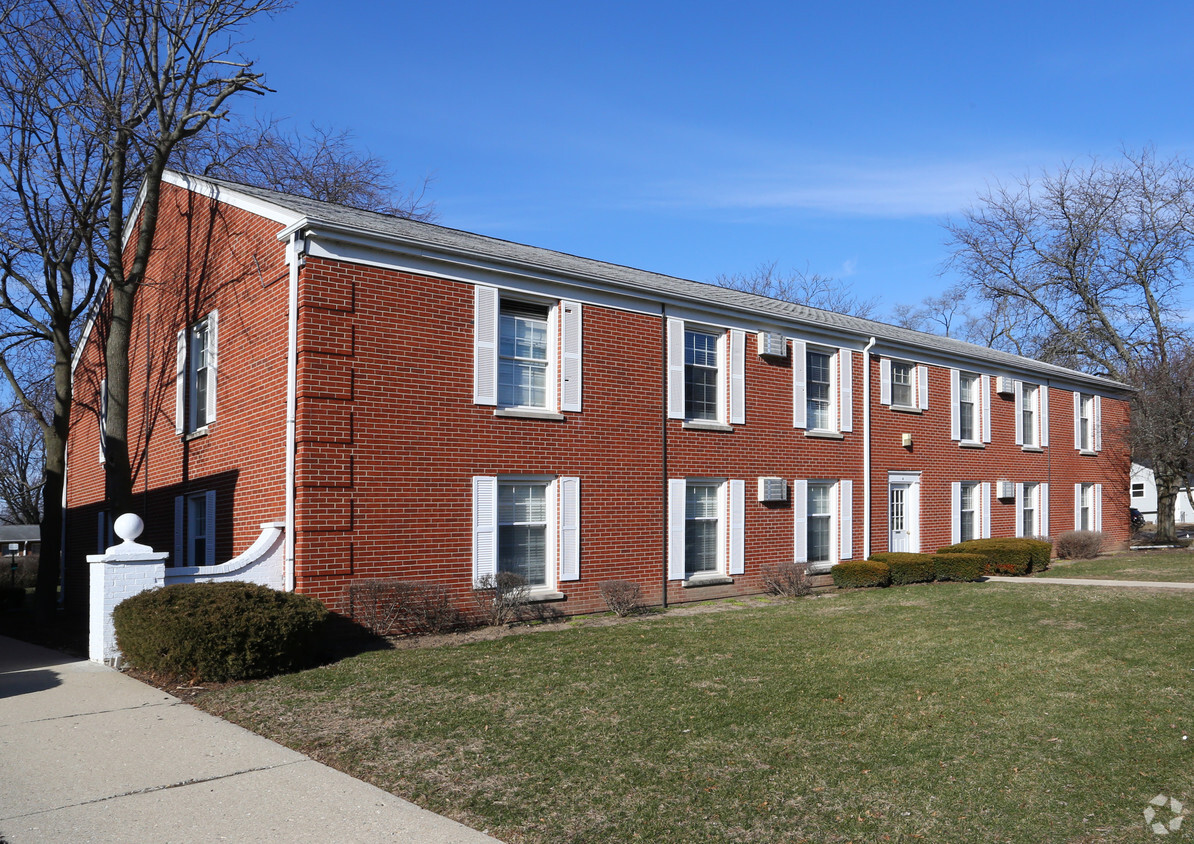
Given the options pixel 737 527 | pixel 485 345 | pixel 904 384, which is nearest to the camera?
pixel 485 345

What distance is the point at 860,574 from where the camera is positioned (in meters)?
17.5

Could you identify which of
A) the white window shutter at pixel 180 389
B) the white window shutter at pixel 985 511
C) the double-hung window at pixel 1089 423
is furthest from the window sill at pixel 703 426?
the double-hung window at pixel 1089 423

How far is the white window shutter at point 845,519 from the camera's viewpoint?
61.6ft

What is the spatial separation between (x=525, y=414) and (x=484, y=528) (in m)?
1.79

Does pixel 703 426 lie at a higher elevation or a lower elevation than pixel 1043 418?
lower

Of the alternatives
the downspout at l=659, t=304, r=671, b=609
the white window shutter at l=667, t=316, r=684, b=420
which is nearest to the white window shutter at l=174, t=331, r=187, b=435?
the downspout at l=659, t=304, r=671, b=609

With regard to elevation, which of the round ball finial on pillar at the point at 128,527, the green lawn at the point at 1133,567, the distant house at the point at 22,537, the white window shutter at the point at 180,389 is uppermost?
the white window shutter at the point at 180,389

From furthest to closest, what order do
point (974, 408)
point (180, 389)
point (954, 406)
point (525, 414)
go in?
1. point (974, 408)
2. point (954, 406)
3. point (180, 389)
4. point (525, 414)

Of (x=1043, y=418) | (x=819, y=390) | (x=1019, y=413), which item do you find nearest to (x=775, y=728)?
(x=819, y=390)

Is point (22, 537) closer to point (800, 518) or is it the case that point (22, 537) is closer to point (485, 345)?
point (800, 518)

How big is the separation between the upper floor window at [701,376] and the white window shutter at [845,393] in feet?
11.5

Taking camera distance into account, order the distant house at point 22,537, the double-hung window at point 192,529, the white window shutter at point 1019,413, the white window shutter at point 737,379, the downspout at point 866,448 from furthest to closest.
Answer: the distant house at point 22,537
the white window shutter at point 1019,413
the downspout at point 866,448
the white window shutter at point 737,379
the double-hung window at point 192,529

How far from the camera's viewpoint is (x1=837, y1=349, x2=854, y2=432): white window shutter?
19.0m

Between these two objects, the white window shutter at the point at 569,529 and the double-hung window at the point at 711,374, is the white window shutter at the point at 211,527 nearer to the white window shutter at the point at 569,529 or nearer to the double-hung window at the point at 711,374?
the white window shutter at the point at 569,529
